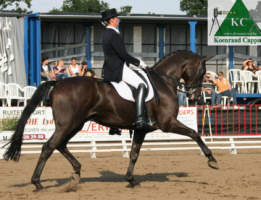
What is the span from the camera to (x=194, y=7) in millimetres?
77250

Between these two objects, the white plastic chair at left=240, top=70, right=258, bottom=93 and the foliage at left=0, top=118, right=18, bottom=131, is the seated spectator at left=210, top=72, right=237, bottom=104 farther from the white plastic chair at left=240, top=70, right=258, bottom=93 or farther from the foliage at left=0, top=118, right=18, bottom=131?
the foliage at left=0, top=118, right=18, bottom=131

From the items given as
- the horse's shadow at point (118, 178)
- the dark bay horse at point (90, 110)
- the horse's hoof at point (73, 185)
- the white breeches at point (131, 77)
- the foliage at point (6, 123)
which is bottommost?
the horse's shadow at point (118, 178)

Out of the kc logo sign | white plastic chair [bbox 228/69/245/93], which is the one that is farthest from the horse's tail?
the kc logo sign

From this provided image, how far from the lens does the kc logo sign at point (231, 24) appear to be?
75.3 feet

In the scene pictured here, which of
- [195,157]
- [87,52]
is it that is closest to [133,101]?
[195,157]

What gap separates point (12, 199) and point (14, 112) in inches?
253

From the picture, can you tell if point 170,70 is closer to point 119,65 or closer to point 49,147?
point 119,65

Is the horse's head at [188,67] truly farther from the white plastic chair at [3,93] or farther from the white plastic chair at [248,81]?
the white plastic chair at [248,81]

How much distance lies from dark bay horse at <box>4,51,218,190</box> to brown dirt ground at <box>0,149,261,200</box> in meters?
0.41

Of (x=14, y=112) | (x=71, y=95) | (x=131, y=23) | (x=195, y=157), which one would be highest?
(x=131, y=23)

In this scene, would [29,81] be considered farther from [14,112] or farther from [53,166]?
[53,166]

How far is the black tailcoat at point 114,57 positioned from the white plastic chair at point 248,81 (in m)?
12.3

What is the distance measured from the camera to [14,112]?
14805 mm

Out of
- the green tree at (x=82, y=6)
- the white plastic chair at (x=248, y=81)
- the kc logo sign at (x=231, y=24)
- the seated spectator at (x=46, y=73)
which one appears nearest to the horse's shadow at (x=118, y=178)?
the seated spectator at (x=46, y=73)
